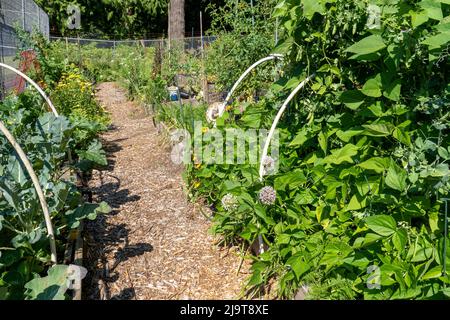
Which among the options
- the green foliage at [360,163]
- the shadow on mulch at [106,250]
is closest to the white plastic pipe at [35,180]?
the shadow on mulch at [106,250]

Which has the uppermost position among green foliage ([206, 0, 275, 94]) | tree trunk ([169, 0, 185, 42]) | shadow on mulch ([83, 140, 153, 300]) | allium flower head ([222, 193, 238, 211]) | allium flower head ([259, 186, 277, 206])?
tree trunk ([169, 0, 185, 42])

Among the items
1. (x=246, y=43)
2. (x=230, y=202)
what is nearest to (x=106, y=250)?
(x=230, y=202)

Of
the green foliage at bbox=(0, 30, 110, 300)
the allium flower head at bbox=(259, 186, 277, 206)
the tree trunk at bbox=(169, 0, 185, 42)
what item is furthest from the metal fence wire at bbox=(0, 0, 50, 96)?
the allium flower head at bbox=(259, 186, 277, 206)

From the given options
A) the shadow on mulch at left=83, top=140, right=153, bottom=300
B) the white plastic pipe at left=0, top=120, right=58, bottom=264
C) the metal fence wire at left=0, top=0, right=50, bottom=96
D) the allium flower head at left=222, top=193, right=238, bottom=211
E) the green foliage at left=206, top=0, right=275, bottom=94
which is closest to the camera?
the white plastic pipe at left=0, top=120, right=58, bottom=264

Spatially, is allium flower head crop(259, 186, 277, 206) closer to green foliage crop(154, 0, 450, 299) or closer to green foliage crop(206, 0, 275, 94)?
green foliage crop(154, 0, 450, 299)

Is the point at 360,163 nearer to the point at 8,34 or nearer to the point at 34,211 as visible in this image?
the point at 34,211

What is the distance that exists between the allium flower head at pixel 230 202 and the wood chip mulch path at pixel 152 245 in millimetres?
359

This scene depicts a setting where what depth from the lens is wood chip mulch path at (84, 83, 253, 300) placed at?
2725mm

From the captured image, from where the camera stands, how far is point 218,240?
3.23 m

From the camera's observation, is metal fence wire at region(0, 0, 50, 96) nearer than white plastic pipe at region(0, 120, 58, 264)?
No

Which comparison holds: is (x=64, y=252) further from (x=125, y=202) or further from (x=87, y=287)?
(x=125, y=202)

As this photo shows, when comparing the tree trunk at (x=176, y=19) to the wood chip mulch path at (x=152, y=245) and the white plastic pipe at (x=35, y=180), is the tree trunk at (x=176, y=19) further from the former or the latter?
the white plastic pipe at (x=35, y=180)

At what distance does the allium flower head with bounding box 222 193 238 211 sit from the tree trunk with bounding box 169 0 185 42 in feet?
36.2
